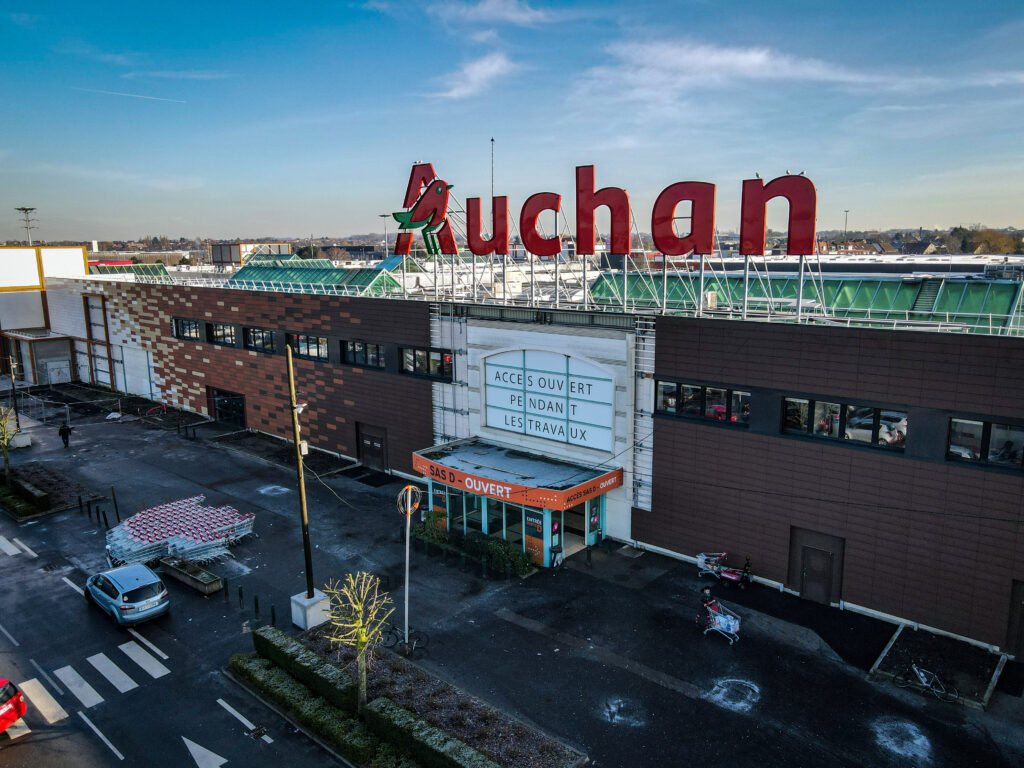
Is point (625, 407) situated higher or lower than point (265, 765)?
higher

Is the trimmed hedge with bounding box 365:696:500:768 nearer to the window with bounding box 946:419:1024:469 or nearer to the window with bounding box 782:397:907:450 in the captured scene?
the window with bounding box 782:397:907:450

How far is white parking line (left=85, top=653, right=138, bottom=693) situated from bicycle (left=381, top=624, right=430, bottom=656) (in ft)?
24.8

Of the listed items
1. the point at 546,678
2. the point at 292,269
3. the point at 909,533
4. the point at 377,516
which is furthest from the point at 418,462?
the point at 292,269

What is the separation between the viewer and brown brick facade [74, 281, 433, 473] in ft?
127

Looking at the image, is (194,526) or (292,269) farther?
(292,269)

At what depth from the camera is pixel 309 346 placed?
4419 cm

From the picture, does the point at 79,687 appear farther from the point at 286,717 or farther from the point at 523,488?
the point at 523,488

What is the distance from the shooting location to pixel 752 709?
1936cm

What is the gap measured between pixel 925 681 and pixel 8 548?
120ft

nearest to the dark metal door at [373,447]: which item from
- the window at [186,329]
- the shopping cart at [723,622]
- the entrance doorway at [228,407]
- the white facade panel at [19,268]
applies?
the entrance doorway at [228,407]

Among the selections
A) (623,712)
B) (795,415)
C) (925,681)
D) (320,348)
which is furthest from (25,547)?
(925,681)

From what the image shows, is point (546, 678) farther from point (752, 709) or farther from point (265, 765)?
point (265, 765)

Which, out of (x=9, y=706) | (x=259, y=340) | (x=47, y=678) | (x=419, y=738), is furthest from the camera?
(x=259, y=340)

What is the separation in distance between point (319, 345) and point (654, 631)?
2830cm
